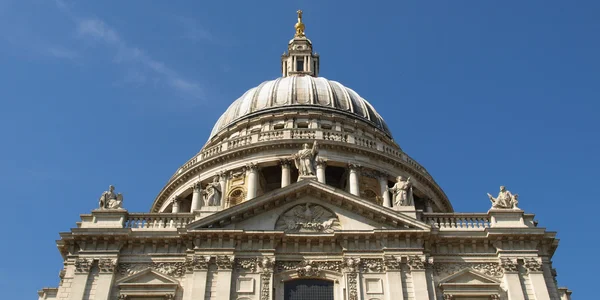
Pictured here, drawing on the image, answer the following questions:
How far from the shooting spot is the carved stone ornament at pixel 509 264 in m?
32.0

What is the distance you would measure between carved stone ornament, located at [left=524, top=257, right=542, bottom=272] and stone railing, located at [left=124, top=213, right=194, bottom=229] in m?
16.4

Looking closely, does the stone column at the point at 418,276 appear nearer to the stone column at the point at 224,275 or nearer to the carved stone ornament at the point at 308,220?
the carved stone ornament at the point at 308,220

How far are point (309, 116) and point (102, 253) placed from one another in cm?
2720

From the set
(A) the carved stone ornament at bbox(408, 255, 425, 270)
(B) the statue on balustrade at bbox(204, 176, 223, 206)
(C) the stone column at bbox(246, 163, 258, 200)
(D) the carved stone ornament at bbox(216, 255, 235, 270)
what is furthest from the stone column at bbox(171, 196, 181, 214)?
(A) the carved stone ornament at bbox(408, 255, 425, 270)

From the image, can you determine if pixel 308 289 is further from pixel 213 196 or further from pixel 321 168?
pixel 321 168

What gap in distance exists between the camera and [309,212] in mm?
33938

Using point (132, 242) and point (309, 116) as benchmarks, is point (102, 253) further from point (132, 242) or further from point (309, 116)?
point (309, 116)

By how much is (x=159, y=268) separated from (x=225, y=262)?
3.23 meters

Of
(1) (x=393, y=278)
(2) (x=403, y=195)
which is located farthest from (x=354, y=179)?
(1) (x=393, y=278)

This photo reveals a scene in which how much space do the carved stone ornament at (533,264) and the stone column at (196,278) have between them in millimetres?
15006

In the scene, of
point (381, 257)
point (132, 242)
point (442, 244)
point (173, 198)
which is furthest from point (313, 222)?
point (173, 198)

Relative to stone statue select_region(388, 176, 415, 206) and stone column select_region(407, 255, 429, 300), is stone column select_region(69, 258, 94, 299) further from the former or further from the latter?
stone statue select_region(388, 176, 415, 206)

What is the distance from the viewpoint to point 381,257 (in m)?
32.3

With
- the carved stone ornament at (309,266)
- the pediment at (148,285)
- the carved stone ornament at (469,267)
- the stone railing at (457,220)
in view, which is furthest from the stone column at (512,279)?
the pediment at (148,285)
